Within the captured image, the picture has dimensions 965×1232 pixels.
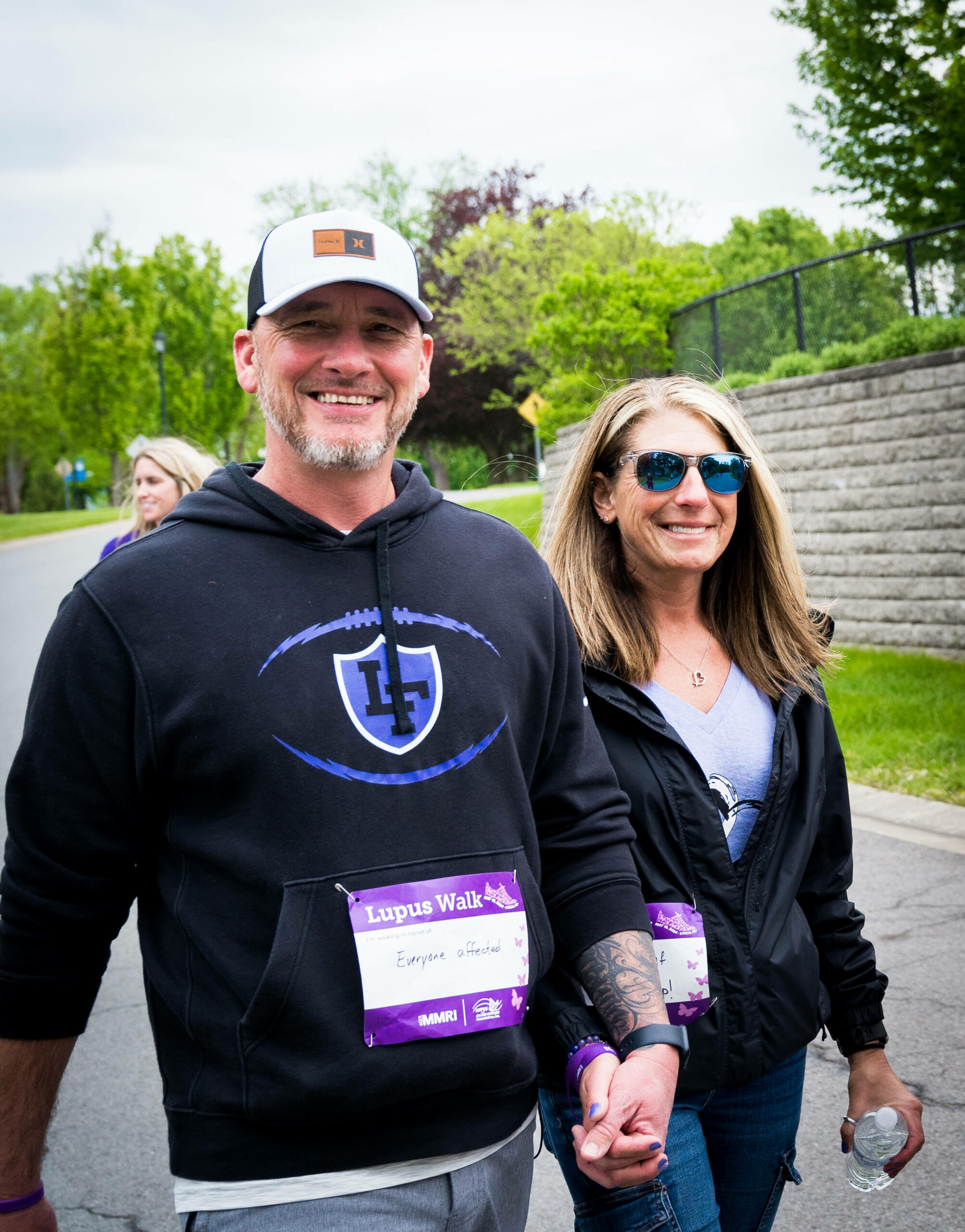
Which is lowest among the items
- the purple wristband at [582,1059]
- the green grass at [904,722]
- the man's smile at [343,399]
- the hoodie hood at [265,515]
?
the green grass at [904,722]

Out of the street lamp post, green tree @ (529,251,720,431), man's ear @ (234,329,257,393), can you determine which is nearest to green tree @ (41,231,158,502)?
the street lamp post

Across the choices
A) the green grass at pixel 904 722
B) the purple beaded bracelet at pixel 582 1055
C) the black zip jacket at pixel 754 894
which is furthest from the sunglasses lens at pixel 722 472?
the green grass at pixel 904 722

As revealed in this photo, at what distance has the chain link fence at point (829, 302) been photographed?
443 inches

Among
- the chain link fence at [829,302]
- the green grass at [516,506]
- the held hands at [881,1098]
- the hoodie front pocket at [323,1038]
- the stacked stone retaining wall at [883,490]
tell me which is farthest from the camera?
the green grass at [516,506]

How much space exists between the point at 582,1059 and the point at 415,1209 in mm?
352

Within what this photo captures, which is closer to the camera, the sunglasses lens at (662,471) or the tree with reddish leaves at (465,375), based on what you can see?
the sunglasses lens at (662,471)

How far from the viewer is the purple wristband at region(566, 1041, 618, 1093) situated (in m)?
1.83

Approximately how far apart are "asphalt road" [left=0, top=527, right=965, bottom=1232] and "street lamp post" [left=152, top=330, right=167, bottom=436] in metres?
27.3

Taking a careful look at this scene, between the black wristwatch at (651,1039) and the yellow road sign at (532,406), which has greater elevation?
the yellow road sign at (532,406)

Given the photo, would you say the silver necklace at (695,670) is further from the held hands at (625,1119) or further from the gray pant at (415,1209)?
the gray pant at (415,1209)

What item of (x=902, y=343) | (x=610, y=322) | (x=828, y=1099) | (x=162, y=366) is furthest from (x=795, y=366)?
(x=162, y=366)

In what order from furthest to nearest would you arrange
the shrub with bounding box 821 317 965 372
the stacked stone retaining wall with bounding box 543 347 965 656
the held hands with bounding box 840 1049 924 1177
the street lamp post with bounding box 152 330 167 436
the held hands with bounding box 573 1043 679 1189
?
1. the street lamp post with bounding box 152 330 167 436
2. the shrub with bounding box 821 317 965 372
3. the stacked stone retaining wall with bounding box 543 347 965 656
4. the held hands with bounding box 840 1049 924 1177
5. the held hands with bounding box 573 1043 679 1189

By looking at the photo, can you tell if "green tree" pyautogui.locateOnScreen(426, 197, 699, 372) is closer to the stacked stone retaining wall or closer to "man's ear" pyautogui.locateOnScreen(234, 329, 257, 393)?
the stacked stone retaining wall

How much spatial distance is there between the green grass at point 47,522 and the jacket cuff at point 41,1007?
102 ft
